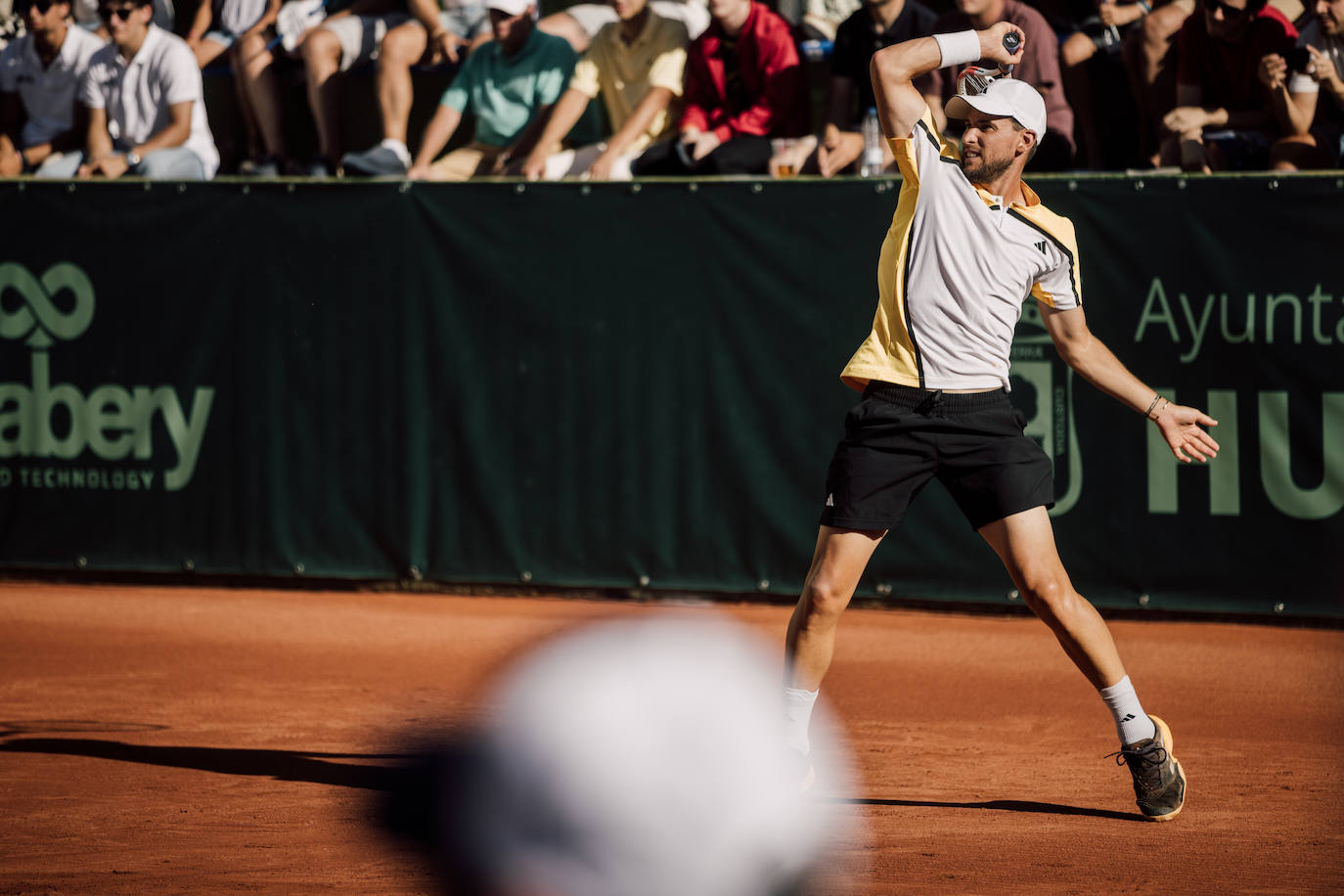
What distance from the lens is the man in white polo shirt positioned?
15.0 ft

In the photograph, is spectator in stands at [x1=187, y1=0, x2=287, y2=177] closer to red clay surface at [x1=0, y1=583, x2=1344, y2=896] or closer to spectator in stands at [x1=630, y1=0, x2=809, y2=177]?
spectator in stands at [x1=630, y1=0, x2=809, y2=177]

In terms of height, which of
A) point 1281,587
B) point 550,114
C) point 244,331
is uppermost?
point 550,114

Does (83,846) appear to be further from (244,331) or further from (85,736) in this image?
(244,331)

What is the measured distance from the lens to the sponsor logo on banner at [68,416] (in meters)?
8.76

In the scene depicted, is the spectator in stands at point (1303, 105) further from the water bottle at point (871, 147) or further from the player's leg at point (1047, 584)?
the player's leg at point (1047, 584)

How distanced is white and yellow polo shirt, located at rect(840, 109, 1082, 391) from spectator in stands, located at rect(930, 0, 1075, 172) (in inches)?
151

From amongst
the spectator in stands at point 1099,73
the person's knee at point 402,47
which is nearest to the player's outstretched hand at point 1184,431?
the spectator in stands at point 1099,73

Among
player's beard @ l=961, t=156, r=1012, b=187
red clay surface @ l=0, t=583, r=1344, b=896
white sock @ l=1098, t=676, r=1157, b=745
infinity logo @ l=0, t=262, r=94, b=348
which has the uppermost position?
player's beard @ l=961, t=156, r=1012, b=187

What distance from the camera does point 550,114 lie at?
9.70m

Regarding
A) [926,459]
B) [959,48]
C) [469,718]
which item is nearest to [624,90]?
[469,718]

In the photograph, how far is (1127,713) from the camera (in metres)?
4.69

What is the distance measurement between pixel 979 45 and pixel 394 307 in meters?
4.63

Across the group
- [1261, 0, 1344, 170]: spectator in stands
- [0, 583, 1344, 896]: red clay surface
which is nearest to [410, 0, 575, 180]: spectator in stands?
[0, 583, 1344, 896]: red clay surface

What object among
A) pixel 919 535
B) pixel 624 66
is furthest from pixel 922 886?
pixel 624 66
